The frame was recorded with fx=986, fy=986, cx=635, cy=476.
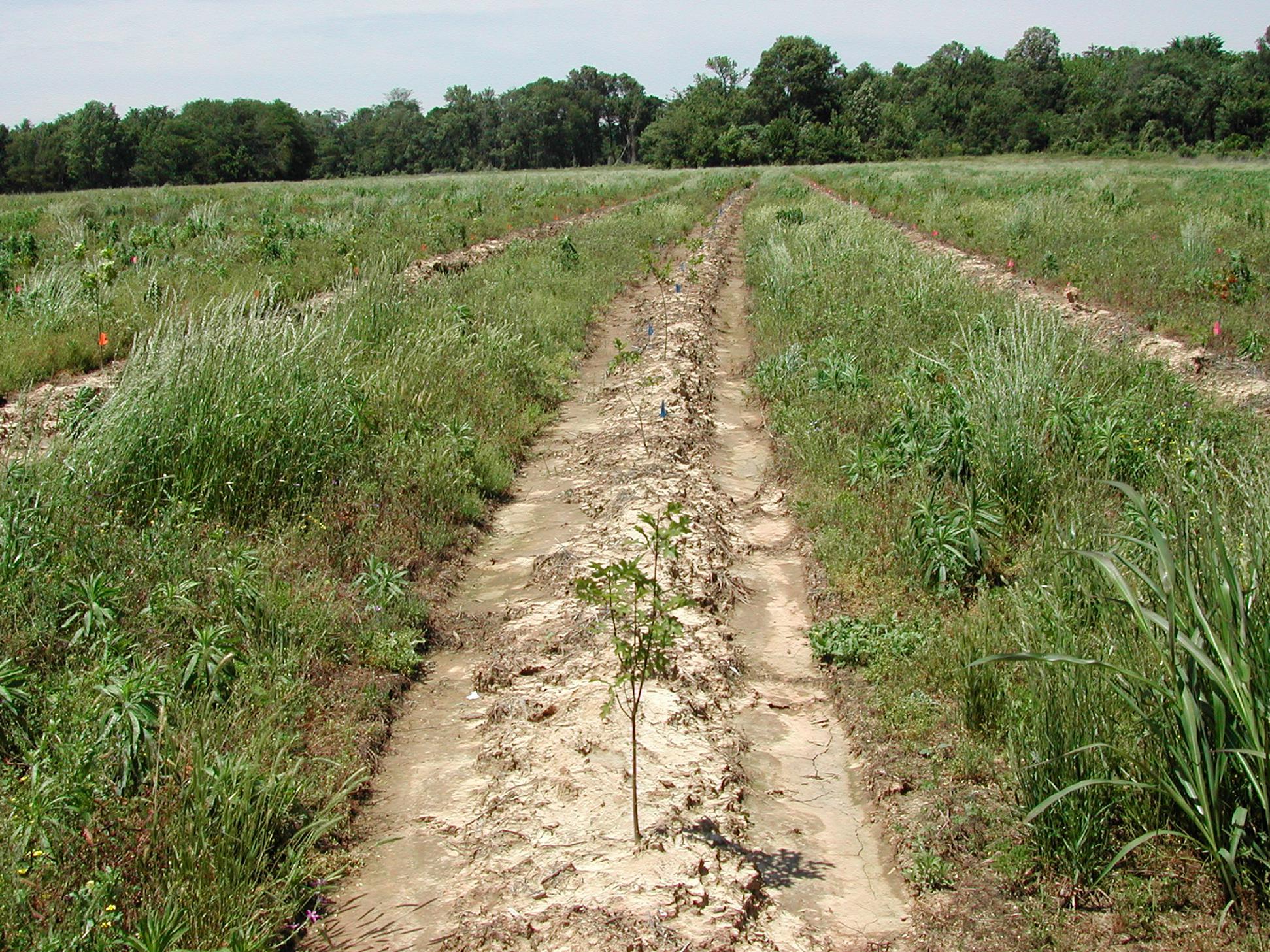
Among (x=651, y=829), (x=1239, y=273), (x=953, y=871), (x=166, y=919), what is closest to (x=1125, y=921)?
(x=953, y=871)

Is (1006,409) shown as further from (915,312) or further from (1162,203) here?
(1162,203)

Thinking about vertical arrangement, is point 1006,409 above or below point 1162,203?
below

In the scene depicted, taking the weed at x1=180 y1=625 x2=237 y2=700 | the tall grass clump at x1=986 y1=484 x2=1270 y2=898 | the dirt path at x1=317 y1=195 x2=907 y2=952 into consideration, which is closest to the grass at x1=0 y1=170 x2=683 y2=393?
the weed at x1=180 y1=625 x2=237 y2=700

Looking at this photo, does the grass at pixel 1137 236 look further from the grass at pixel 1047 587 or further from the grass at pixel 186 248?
the grass at pixel 186 248

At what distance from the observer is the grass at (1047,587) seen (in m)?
3.06

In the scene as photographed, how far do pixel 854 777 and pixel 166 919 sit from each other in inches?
102

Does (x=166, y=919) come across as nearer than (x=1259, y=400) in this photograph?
Yes

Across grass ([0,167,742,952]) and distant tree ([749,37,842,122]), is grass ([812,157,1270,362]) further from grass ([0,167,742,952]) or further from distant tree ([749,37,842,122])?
distant tree ([749,37,842,122])

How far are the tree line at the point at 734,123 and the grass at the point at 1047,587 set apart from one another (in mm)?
68131

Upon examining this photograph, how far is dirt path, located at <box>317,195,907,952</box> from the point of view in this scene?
127 inches

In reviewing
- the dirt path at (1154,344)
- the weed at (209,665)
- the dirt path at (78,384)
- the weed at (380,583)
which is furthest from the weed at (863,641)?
the dirt path at (1154,344)

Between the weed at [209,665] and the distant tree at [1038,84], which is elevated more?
the distant tree at [1038,84]

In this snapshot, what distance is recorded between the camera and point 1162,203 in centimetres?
2439

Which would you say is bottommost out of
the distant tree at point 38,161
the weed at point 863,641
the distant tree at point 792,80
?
the weed at point 863,641
